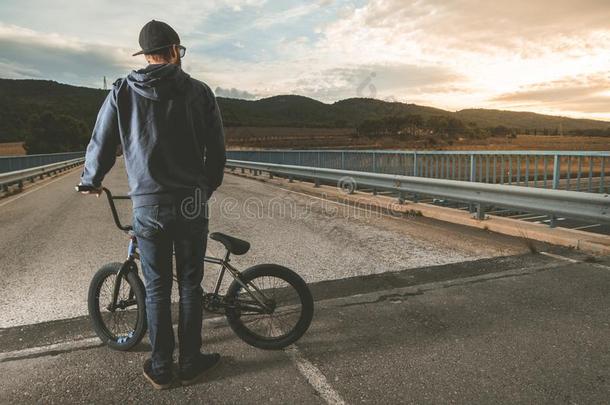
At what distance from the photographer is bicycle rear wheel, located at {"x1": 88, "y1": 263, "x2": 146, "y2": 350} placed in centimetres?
325

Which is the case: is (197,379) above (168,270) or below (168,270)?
below

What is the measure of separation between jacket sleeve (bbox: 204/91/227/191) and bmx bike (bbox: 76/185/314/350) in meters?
0.43

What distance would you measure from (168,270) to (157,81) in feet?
3.87

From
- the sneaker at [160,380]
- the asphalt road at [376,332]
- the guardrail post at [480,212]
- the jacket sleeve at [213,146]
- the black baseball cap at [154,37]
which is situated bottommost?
the asphalt road at [376,332]

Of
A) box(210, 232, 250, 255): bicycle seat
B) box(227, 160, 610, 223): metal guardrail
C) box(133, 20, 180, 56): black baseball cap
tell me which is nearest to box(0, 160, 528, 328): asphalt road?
box(227, 160, 610, 223): metal guardrail

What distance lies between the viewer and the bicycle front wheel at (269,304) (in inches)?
128

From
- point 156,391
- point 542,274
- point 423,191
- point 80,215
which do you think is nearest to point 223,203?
point 80,215

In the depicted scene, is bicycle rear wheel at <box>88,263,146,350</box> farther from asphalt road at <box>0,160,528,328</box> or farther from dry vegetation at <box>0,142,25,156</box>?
dry vegetation at <box>0,142,25,156</box>

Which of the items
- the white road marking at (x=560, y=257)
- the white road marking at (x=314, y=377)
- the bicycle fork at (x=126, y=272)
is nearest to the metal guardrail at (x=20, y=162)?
the bicycle fork at (x=126, y=272)

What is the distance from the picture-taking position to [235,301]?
3.36 meters

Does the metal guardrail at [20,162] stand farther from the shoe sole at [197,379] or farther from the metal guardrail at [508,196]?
the shoe sole at [197,379]

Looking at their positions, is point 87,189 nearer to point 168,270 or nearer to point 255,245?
point 168,270

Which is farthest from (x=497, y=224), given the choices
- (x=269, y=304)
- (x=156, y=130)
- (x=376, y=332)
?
(x=156, y=130)

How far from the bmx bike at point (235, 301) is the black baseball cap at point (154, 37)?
1.11 m
